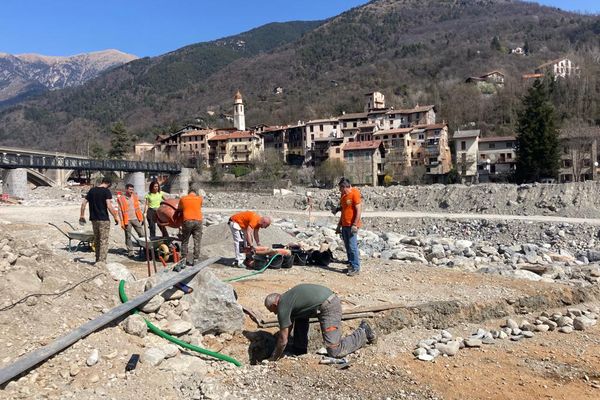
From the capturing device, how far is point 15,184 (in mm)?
44812

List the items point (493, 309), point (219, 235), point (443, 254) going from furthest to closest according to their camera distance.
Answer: point (443, 254)
point (219, 235)
point (493, 309)

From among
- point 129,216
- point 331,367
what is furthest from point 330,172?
point 331,367

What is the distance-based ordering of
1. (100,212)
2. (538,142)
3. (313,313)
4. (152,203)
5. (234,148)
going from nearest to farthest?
(313,313) < (100,212) < (152,203) < (538,142) < (234,148)

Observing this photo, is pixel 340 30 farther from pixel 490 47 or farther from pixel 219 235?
pixel 219 235

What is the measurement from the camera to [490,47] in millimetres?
135000

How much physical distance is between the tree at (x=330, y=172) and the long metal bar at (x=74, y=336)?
171 feet

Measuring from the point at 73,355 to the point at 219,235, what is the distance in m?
7.48

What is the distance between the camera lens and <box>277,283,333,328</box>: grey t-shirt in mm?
5914

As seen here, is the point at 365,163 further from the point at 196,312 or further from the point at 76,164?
the point at 196,312

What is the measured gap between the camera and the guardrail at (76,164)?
45688mm

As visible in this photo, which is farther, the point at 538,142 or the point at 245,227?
the point at 538,142

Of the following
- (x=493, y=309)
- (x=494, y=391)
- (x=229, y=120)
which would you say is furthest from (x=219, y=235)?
(x=229, y=120)

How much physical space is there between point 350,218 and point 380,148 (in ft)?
176

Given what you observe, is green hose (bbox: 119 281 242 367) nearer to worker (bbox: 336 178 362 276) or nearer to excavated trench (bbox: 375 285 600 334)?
excavated trench (bbox: 375 285 600 334)
